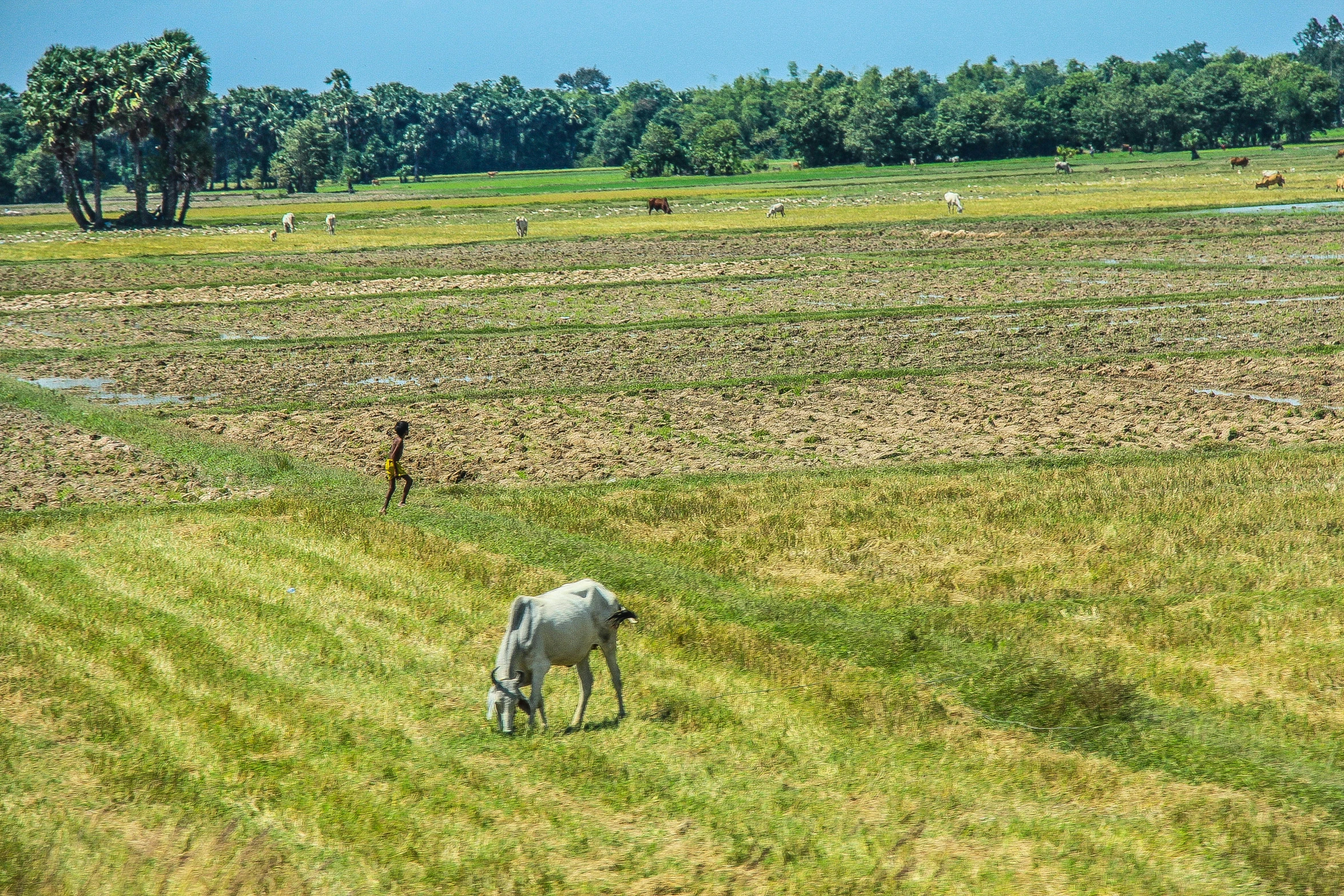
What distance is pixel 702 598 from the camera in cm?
1405

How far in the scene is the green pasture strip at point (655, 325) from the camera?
32.6 meters

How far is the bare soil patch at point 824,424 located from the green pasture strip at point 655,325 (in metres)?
8.02

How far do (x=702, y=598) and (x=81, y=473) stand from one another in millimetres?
12109

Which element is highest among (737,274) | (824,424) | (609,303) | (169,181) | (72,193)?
(169,181)

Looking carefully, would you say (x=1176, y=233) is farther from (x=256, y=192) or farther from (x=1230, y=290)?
(x=256, y=192)

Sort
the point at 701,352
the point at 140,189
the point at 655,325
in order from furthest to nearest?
the point at 140,189
the point at 655,325
the point at 701,352

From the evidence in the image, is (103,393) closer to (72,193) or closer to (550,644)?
(550,644)

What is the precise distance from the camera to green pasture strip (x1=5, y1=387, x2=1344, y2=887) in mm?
10102

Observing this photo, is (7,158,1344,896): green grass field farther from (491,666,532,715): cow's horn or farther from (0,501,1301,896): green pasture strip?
(491,666,532,715): cow's horn

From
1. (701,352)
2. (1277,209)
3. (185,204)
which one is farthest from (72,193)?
(1277,209)

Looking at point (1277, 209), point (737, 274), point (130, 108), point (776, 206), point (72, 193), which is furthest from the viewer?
point (72, 193)

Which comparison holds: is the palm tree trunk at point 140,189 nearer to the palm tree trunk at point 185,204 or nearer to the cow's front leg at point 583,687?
the palm tree trunk at point 185,204

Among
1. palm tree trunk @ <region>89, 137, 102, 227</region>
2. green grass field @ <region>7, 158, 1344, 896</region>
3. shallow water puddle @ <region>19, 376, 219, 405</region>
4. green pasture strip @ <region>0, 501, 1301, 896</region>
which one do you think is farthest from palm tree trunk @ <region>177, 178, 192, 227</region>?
green pasture strip @ <region>0, 501, 1301, 896</region>

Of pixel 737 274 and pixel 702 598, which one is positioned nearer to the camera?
pixel 702 598
